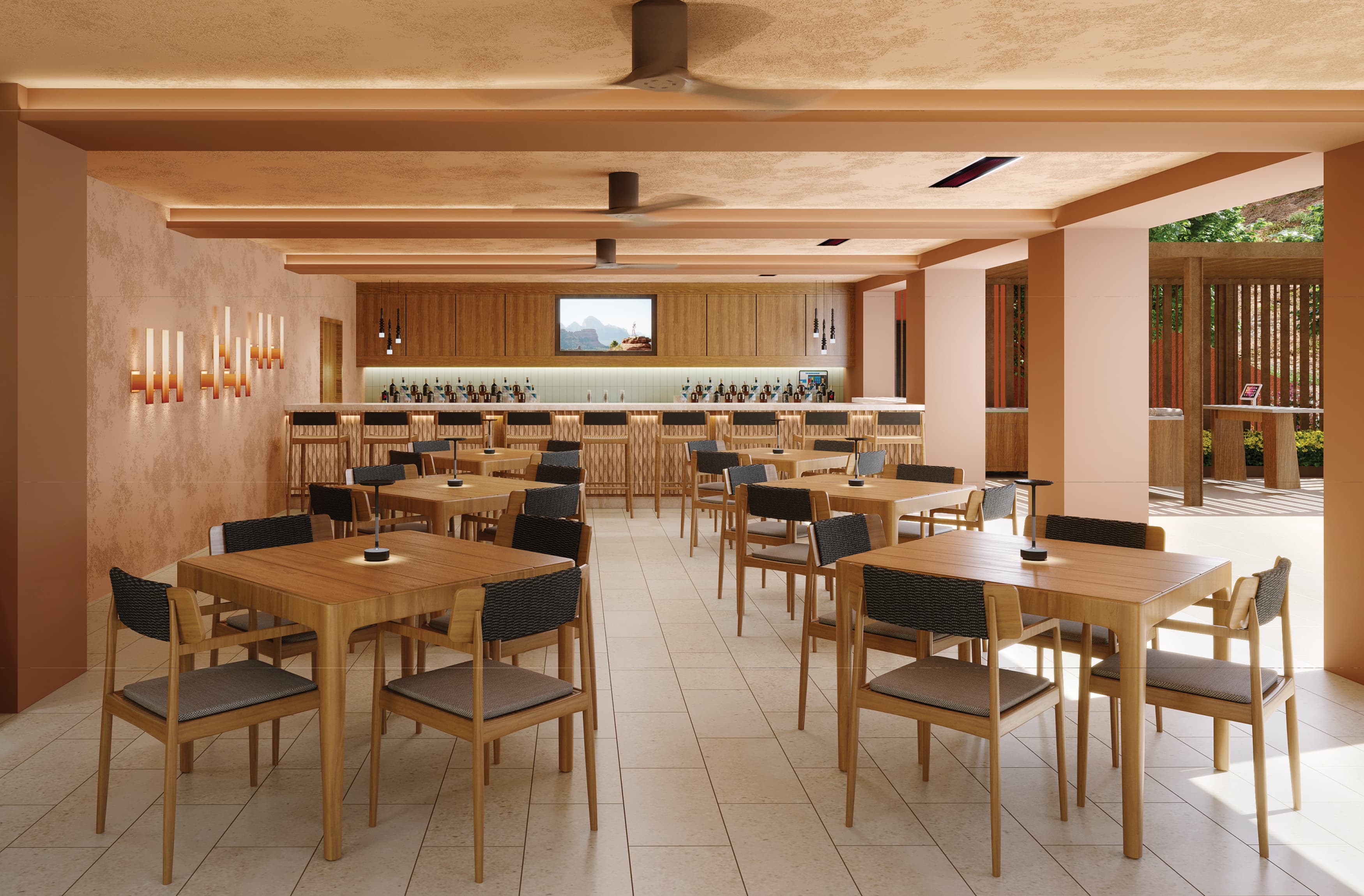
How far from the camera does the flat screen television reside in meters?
13.0

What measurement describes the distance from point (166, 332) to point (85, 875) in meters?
5.21

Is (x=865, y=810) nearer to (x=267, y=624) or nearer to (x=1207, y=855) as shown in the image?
(x=1207, y=855)

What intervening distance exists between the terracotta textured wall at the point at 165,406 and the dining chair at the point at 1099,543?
4278 millimetres

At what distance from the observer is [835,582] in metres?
3.86

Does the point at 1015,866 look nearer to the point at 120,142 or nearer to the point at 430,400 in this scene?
the point at 120,142

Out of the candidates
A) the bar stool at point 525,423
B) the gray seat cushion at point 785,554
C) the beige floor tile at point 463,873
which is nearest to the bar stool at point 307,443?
the bar stool at point 525,423

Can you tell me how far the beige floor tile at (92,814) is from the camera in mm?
2896

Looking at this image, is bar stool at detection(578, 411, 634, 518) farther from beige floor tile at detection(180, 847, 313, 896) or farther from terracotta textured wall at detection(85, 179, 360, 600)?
beige floor tile at detection(180, 847, 313, 896)

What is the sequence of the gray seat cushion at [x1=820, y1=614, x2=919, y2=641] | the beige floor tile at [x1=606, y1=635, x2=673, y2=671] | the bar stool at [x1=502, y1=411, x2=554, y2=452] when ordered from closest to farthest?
the gray seat cushion at [x1=820, y1=614, x2=919, y2=641] → the beige floor tile at [x1=606, y1=635, x2=673, y2=671] → the bar stool at [x1=502, y1=411, x2=554, y2=452]

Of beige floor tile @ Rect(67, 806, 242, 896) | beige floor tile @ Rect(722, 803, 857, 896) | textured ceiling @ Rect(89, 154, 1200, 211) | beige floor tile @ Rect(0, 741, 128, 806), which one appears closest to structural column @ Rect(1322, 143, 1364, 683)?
textured ceiling @ Rect(89, 154, 1200, 211)

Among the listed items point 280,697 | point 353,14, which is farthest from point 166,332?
point 280,697

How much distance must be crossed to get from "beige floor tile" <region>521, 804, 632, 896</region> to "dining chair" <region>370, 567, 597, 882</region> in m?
0.06

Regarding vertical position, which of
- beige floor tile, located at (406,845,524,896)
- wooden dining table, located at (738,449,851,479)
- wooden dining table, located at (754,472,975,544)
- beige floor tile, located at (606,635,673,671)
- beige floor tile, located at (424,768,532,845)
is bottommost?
beige floor tile, located at (406,845,524,896)

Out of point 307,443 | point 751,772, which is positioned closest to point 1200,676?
point 751,772
